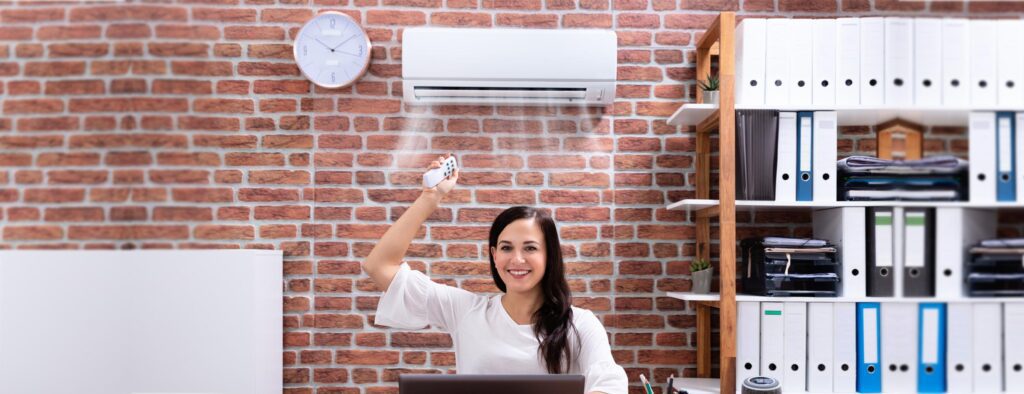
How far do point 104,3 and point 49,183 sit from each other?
0.51 ft

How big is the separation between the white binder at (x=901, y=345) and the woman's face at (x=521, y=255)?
79 cm

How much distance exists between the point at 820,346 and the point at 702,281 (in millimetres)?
338

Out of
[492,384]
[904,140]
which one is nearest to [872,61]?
[904,140]

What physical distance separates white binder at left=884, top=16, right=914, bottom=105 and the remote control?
1.08 meters

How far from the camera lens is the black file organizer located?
30.4 inches

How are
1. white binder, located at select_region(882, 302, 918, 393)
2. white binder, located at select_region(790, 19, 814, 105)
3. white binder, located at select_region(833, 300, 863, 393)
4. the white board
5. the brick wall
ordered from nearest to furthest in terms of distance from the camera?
1. the white board
2. white binder, located at select_region(882, 302, 918, 393)
3. the brick wall
4. white binder, located at select_region(833, 300, 863, 393)
5. white binder, located at select_region(790, 19, 814, 105)

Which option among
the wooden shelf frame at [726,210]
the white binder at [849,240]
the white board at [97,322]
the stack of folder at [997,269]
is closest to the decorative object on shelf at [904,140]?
the stack of folder at [997,269]

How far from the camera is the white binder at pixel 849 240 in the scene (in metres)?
1.40

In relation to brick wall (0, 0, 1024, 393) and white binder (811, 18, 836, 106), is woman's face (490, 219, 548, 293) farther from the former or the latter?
white binder (811, 18, 836, 106)

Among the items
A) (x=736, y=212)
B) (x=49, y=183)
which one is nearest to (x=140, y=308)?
(x=49, y=183)

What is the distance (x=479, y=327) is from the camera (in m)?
1.74

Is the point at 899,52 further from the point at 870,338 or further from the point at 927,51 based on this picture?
the point at 870,338

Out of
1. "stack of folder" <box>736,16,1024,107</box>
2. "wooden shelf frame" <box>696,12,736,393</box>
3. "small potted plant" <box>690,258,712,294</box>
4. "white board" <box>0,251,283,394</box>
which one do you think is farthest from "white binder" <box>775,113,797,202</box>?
"white board" <box>0,251,283,394</box>

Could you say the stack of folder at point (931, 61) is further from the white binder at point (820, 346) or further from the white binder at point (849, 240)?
the white binder at point (820, 346)
